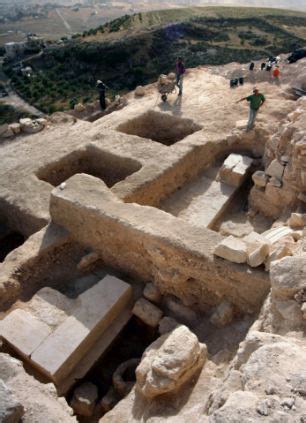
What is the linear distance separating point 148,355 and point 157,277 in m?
1.86

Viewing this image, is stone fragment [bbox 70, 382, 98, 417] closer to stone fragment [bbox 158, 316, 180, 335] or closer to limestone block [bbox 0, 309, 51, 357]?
limestone block [bbox 0, 309, 51, 357]

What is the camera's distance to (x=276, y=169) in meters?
9.70

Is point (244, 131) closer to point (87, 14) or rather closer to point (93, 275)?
point (93, 275)

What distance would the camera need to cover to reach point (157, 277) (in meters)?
7.78

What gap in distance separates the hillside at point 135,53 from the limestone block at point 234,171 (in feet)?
67.6

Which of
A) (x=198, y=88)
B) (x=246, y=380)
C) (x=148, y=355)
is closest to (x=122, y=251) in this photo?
(x=148, y=355)

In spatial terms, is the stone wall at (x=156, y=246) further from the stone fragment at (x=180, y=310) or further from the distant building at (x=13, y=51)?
the distant building at (x=13, y=51)

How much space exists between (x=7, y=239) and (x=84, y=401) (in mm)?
5195

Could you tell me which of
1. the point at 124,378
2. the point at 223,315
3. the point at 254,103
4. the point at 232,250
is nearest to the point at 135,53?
the point at 254,103

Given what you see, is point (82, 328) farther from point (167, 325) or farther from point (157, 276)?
point (157, 276)

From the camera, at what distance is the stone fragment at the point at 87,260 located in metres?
8.38

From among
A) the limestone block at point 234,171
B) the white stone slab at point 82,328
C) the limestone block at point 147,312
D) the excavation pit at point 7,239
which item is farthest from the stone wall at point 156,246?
the limestone block at point 234,171

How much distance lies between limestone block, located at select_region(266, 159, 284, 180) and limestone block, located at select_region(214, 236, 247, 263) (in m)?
3.39

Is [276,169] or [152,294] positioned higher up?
[276,169]
